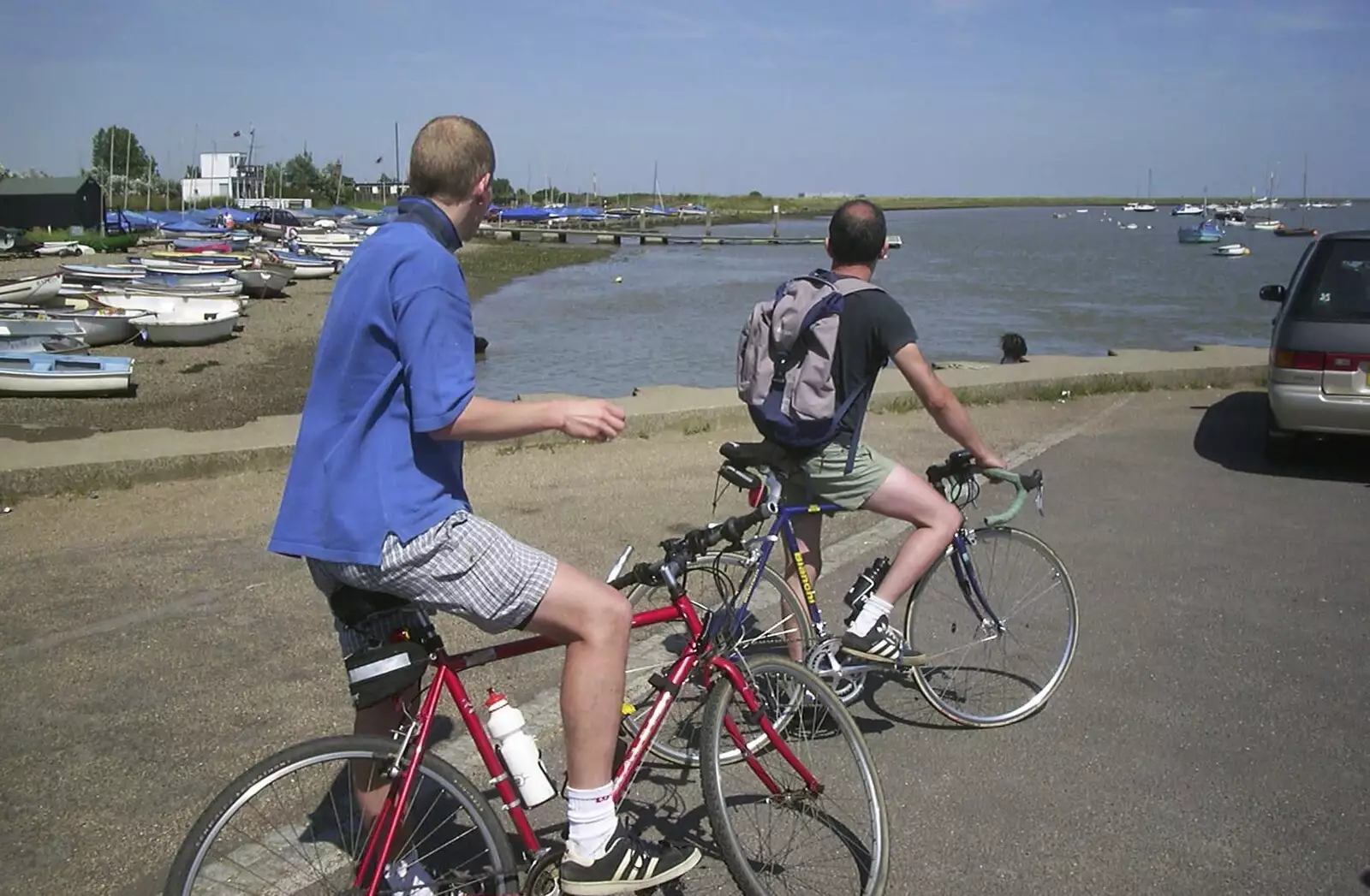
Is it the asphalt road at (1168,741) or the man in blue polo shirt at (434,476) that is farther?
the asphalt road at (1168,741)

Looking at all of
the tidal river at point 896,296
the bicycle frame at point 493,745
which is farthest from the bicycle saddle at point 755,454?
the tidal river at point 896,296

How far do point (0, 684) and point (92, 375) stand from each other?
608 inches

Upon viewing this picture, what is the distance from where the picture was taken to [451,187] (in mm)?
2879

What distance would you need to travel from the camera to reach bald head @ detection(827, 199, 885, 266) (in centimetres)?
449

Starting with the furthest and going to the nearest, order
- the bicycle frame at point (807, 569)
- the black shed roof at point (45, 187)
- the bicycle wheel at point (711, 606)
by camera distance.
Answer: the black shed roof at point (45, 187) < the bicycle frame at point (807, 569) < the bicycle wheel at point (711, 606)

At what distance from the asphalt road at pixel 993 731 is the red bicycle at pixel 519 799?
35 centimetres

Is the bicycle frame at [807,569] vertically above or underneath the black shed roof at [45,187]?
underneath

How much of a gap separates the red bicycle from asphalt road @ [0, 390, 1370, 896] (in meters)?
0.35

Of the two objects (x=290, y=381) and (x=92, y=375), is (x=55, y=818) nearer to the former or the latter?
(x=92, y=375)

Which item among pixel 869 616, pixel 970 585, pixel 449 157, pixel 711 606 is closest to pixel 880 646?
pixel 869 616

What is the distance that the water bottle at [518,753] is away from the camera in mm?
2943

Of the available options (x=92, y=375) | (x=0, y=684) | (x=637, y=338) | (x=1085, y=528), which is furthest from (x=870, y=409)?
(x=637, y=338)

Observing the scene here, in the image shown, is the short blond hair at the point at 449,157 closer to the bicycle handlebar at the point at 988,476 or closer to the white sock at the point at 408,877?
the white sock at the point at 408,877

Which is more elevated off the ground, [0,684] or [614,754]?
[614,754]
